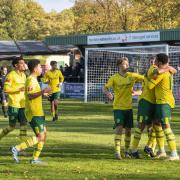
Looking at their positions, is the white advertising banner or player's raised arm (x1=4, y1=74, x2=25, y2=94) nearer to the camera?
player's raised arm (x1=4, y1=74, x2=25, y2=94)

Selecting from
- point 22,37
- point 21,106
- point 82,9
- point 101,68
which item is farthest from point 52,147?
point 22,37

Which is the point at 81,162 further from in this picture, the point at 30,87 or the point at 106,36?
the point at 106,36

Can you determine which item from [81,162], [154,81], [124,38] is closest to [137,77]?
[154,81]

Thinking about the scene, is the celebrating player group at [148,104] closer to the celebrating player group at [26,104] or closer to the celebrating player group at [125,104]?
the celebrating player group at [125,104]

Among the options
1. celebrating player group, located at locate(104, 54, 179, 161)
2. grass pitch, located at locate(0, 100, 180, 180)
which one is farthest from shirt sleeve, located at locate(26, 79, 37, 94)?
celebrating player group, located at locate(104, 54, 179, 161)

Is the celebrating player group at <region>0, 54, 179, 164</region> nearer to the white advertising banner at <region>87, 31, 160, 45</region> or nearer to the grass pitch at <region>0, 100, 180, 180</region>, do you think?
the grass pitch at <region>0, 100, 180, 180</region>

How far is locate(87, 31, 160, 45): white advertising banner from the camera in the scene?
117 ft

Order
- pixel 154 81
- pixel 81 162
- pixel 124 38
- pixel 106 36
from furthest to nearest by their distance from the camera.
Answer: pixel 106 36
pixel 124 38
pixel 154 81
pixel 81 162

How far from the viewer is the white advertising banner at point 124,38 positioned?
35562 mm

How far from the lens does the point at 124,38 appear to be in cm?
3669

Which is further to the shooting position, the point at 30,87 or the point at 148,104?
the point at 148,104

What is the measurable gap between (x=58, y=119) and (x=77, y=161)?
1142cm

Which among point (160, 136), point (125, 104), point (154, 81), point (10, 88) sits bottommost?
point (160, 136)

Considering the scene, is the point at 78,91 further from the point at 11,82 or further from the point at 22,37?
the point at 22,37
